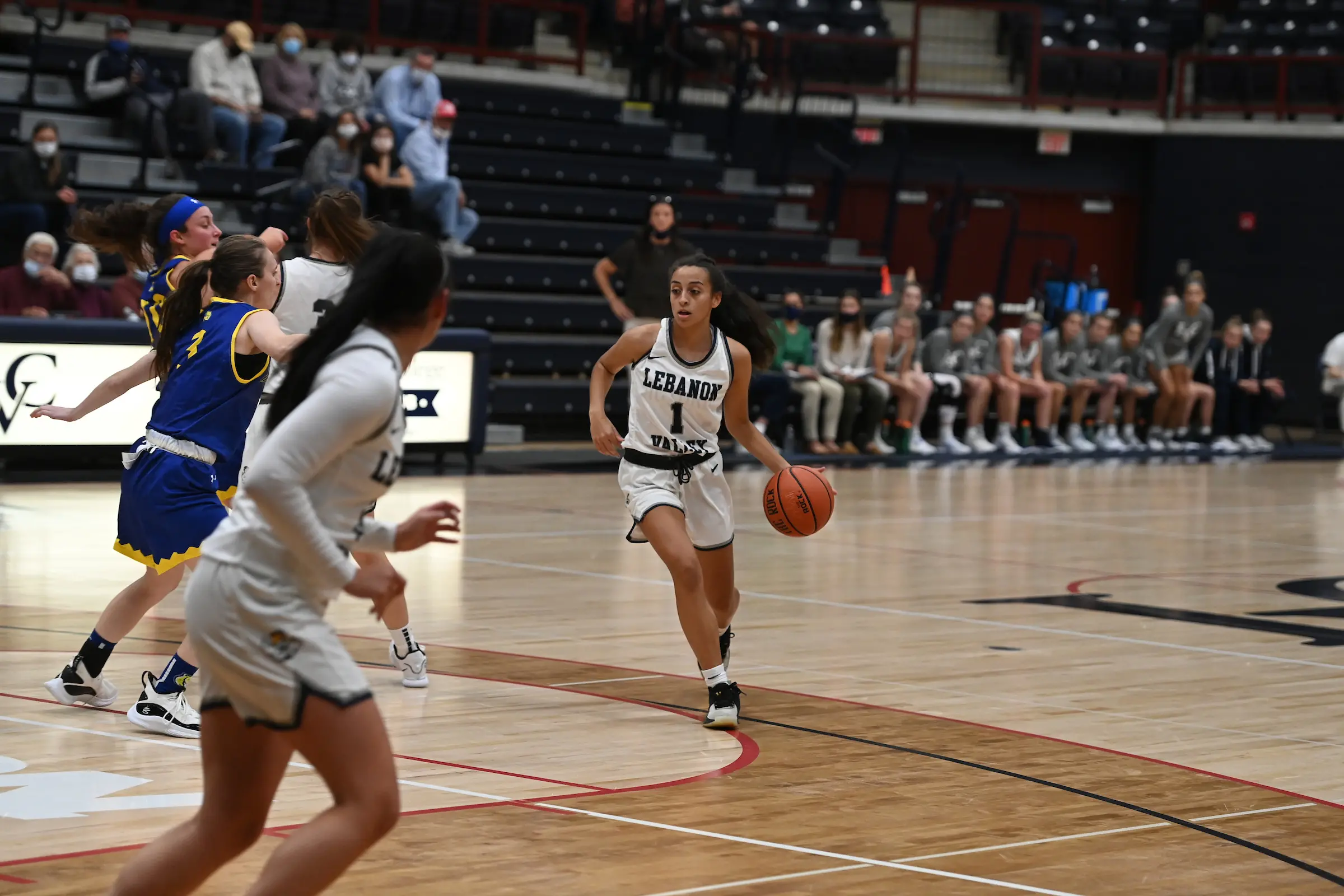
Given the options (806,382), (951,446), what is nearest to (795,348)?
(806,382)

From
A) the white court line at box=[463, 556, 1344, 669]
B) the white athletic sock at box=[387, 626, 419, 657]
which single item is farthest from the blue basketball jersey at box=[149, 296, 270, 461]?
the white court line at box=[463, 556, 1344, 669]

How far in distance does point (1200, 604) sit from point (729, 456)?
7.17m

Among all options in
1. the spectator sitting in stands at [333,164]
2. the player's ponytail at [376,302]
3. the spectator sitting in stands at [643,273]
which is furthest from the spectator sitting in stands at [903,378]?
the player's ponytail at [376,302]

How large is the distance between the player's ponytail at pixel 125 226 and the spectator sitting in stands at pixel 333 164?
9.75 m

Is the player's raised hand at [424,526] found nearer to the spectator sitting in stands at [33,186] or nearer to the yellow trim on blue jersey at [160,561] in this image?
the yellow trim on blue jersey at [160,561]

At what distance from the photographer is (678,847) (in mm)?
4484

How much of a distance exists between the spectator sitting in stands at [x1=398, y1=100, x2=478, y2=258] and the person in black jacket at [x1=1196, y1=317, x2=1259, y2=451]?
9.29 metres

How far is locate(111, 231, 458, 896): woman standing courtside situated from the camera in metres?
3.12

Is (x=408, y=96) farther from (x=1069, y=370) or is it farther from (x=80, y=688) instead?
(x=80, y=688)

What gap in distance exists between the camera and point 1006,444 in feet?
60.8

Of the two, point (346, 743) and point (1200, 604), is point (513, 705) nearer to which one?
point (346, 743)

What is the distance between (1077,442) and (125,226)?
1472 centimetres

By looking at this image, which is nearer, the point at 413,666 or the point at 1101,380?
the point at 413,666

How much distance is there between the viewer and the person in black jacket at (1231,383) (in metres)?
21.0
